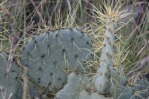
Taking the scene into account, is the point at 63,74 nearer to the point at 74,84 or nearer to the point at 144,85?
the point at 74,84

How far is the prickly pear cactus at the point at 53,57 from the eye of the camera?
7.71 feet

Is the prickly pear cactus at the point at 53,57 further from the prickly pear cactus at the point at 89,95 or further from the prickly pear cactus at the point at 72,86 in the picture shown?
the prickly pear cactus at the point at 89,95

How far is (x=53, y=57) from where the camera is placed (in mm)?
2354

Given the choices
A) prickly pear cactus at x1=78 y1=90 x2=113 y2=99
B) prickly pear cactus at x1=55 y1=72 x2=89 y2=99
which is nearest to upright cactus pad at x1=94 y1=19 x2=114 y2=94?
prickly pear cactus at x1=78 y1=90 x2=113 y2=99

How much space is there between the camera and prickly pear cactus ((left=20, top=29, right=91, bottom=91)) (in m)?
2.35

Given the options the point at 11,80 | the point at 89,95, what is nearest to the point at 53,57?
the point at 11,80

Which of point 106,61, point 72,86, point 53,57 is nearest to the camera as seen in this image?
point 106,61

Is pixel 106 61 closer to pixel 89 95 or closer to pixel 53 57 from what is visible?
pixel 89 95

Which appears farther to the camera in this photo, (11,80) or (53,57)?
(53,57)

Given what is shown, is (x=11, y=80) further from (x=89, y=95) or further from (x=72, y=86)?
(x=89, y=95)

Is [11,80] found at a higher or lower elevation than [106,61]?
lower

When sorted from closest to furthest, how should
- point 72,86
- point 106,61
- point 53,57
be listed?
1. point 106,61
2. point 72,86
3. point 53,57

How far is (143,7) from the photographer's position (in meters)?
3.44

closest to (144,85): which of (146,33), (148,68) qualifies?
(148,68)
